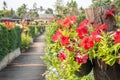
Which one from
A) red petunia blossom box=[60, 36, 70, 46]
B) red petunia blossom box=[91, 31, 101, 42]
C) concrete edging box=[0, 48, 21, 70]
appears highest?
red petunia blossom box=[91, 31, 101, 42]

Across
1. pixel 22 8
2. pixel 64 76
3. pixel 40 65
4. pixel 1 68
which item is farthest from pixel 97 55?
pixel 22 8

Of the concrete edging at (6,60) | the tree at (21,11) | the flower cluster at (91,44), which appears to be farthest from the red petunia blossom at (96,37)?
the tree at (21,11)

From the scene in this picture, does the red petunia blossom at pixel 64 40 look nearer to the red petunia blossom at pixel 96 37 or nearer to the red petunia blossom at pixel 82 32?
the red petunia blossom at pixel 82 32

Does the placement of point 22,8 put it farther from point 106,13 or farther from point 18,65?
point 106,13

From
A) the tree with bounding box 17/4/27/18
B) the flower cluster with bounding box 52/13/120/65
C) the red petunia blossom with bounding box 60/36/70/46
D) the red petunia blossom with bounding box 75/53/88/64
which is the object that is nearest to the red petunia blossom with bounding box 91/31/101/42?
the flower cluster with bounding box 52/13/120/65

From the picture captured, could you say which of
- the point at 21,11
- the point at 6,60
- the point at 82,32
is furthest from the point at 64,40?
the point at 21,11

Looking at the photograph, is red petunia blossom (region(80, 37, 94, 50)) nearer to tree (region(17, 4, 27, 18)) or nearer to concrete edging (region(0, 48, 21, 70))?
concrete edging (region(0, 48, 21, 70))

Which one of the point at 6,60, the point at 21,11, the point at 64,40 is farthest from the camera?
the point at 21,11

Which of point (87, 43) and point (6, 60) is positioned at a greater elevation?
point (87, 43)

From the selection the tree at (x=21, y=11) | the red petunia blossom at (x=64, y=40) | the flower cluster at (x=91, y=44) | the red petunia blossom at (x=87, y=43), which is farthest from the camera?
the tree at (x=21, y=11)

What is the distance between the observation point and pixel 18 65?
16.0 m

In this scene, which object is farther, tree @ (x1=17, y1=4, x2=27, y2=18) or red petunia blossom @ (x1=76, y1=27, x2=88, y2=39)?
tree @ (x1=17, y1=4, x2=27, y2=18)

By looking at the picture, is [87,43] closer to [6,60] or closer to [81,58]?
[81,58]

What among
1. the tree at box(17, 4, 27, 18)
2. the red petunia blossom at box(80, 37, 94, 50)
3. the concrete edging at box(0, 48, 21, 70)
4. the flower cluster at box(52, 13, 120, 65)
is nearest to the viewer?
the flower cluster at box(52, 13, 120, 65)
